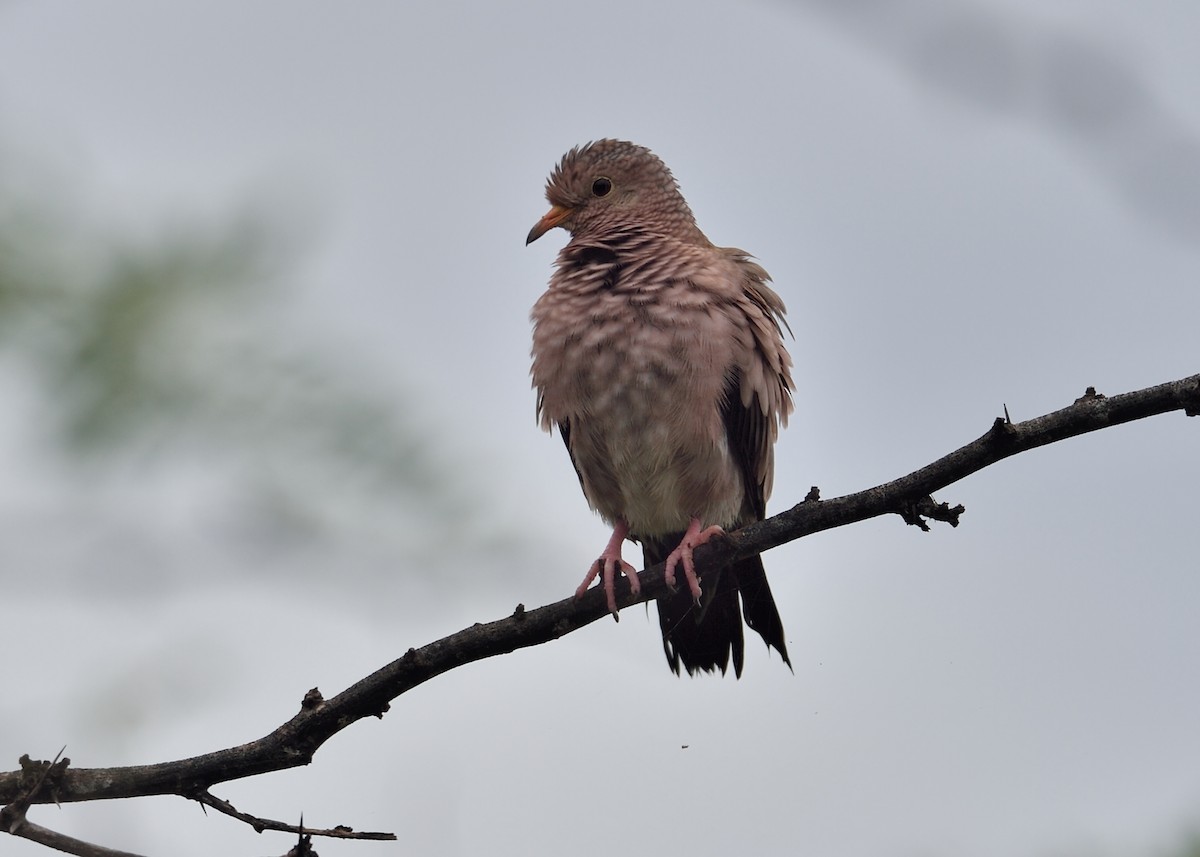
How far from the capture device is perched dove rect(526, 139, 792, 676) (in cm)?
451

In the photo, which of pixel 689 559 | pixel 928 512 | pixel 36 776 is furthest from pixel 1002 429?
pixel 36 776

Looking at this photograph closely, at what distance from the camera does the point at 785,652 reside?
4594mm

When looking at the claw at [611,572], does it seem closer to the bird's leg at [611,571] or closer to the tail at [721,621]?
the bird's leg at [611,571]

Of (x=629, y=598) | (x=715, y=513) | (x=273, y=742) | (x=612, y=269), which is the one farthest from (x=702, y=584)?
(x=273, y=742)

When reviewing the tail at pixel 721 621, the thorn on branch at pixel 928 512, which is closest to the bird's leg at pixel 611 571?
the tail at pixel 721 621

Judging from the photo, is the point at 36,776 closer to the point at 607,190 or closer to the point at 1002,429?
the point at 1002,429

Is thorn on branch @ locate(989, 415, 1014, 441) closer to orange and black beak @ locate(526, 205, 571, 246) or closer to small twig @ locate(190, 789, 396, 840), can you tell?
small twig @ locate(190, 789, 396, 840)

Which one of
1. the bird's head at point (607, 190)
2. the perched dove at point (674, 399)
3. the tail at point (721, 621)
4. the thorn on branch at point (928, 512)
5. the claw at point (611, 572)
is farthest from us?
the bird's head at point (607, 190)

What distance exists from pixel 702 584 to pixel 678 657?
43cm

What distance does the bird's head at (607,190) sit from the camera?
541 cm

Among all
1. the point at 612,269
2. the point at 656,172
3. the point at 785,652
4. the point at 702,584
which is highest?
the point at 656,172

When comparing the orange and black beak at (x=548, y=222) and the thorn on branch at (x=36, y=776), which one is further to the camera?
the orange and black beak at (x=548, y=222)

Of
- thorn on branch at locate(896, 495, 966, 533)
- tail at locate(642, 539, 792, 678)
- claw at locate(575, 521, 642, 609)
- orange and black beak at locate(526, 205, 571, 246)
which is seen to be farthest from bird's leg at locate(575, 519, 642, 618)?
orange and black beak at locate(526, 205, 571, 246)

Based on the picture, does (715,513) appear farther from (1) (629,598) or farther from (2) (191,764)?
(2) (191,764)
